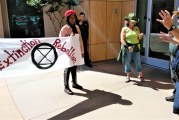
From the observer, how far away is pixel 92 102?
445 centimetres

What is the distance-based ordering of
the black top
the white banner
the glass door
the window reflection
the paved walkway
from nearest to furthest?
the paved walkway, the white banner, the glass door, the black top, the window reflection

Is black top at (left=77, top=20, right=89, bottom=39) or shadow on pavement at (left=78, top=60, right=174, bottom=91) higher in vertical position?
black top at (left=77, top=20, right=89, bottom=39)

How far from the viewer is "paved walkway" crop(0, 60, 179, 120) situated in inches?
155

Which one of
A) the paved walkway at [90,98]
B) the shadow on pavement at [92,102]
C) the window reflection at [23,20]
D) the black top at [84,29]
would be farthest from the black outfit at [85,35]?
the window reflection at [23,20]

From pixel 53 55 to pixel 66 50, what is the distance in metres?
0.30

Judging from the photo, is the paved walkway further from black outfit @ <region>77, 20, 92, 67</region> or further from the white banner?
black outfit @ <region>77, 20, 92, 67</region>

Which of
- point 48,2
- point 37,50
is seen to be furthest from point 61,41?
point 48,2

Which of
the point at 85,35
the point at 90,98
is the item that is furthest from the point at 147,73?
the point at 90,98

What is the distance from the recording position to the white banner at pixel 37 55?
4207 millimetres

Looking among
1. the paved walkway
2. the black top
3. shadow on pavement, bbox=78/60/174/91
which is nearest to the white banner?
the paved walkway

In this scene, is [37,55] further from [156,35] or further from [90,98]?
[156,35]

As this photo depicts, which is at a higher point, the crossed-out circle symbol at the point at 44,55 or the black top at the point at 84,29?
the black top at the point at 84,29

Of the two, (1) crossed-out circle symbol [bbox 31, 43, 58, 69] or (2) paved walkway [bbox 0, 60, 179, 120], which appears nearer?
(2) paved walkway [bbox 0, 60, 179, 120]

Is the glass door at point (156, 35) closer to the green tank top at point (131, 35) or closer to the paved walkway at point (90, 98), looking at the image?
the paved walkway at point (90, 98)
